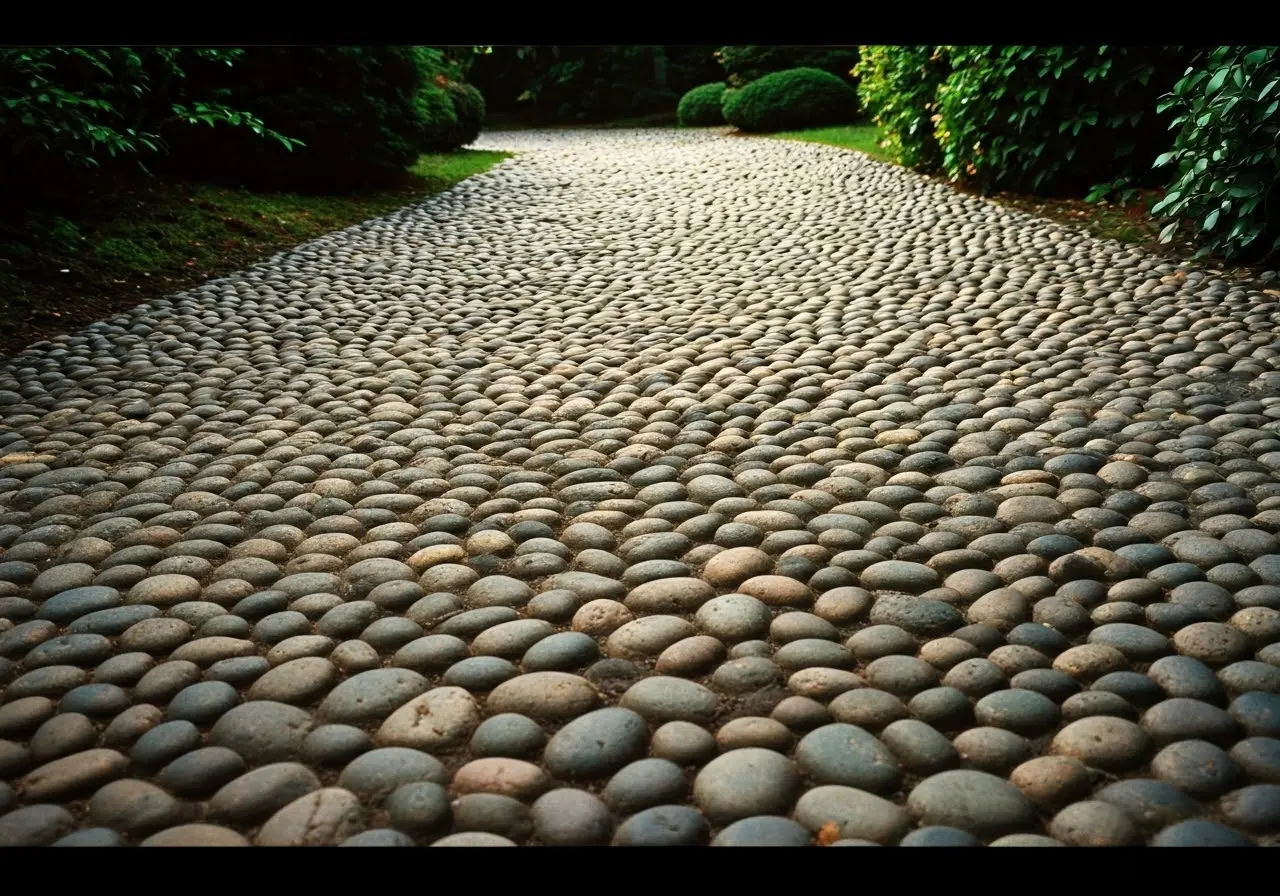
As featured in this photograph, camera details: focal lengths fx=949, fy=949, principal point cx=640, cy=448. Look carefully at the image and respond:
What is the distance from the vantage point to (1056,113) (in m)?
7.95

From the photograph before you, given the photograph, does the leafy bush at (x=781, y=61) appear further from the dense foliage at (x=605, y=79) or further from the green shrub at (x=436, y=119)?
the green shrub at (x=436, y=119)

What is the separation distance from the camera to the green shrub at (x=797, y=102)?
18000mm

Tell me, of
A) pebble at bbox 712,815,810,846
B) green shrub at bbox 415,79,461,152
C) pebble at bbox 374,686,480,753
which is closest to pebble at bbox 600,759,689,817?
pebble at bbox 712,815,810,846

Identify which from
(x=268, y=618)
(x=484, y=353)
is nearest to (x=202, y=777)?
(x=268, y=618)

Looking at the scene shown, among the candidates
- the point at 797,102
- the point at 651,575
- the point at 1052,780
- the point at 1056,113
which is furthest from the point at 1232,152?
the point at 797,102

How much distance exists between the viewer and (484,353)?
4664 millimetres

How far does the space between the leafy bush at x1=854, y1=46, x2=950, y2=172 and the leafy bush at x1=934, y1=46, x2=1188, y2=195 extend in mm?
708

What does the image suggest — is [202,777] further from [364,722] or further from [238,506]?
[238,506]

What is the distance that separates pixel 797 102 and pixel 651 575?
17.2 metres

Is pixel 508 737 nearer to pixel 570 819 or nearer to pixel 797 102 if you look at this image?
pixel 570 819

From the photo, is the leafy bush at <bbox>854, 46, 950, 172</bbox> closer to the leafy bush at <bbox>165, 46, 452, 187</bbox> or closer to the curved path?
the leafy bush at <bbox>165, 46, 452, 187</bbox>

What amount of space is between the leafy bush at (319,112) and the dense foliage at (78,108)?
0.79 metres

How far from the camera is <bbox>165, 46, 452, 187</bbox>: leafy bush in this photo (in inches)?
338
